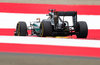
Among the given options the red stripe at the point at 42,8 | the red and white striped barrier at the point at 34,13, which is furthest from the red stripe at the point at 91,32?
the red stripe at the point at 42,8

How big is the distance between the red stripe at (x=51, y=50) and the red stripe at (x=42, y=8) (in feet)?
6.01

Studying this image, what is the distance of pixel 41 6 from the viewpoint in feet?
12.3

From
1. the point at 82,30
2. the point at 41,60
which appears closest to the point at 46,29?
the point at 82,30

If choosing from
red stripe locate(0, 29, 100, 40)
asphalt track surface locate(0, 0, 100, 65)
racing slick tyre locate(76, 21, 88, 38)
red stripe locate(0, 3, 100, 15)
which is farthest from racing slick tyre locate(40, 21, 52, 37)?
asphalt track surface locate(0, 0, 100, 65)

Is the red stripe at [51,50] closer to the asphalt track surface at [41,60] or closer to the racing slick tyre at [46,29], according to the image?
the asphalt track surface at [41,60]

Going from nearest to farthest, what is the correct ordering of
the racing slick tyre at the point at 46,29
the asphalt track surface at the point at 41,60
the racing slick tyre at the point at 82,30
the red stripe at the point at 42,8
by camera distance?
the asphalt track surface at the point at 41,60
the racing slick tyre at the point at 46,29
the racing slick tyre at the point at 82,30
the red stripe at the point at 42,8

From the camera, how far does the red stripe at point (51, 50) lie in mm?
1715

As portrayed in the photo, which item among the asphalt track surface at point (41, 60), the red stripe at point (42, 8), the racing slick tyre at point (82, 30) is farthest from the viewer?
the red stripe at point (42, 8)

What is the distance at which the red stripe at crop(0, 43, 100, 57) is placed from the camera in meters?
1.72

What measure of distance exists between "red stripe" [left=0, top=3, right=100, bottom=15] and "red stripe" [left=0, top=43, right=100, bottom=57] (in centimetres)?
183

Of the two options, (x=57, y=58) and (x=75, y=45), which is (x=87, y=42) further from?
(x=57, y=58)

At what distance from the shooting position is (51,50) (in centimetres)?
180

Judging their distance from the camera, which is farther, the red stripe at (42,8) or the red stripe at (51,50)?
the red stripe at (42,8)

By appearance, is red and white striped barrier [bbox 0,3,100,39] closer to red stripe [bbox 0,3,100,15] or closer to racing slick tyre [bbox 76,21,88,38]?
red stripe [bbox 0,3,100,15]
